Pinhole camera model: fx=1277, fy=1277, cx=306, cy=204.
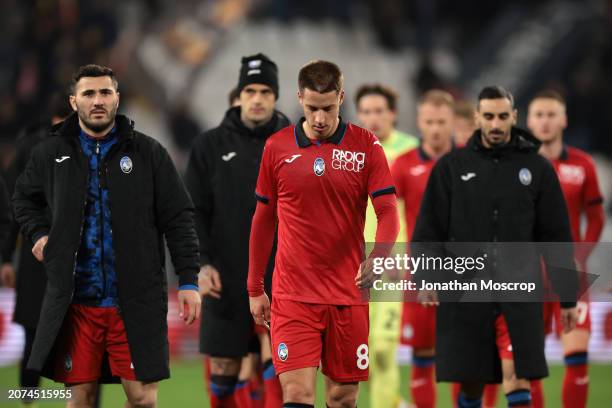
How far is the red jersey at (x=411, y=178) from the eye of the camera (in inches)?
393

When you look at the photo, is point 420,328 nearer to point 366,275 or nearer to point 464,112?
point 464,112

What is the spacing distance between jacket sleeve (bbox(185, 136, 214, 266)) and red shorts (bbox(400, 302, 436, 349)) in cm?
197

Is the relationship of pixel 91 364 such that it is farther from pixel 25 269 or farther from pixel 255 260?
pixel 25 269

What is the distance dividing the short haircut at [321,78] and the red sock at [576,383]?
136 inches

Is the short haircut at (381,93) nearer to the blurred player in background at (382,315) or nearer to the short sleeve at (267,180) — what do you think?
the blurred player in background at (382,315)

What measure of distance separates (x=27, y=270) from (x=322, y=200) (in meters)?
2.73

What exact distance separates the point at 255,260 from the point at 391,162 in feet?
11.0

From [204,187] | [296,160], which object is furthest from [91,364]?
[204,187]

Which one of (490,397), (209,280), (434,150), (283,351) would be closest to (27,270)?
(209,280)

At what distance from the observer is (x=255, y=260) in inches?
279

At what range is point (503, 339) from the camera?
802cm

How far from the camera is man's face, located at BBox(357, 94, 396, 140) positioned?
10.0 m

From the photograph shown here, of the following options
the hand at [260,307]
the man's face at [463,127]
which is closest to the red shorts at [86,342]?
the hand at [260,307]

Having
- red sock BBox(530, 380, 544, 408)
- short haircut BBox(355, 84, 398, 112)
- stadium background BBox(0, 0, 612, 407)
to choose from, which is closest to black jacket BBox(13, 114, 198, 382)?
red sock BBox(530, 380, 544, 408)
